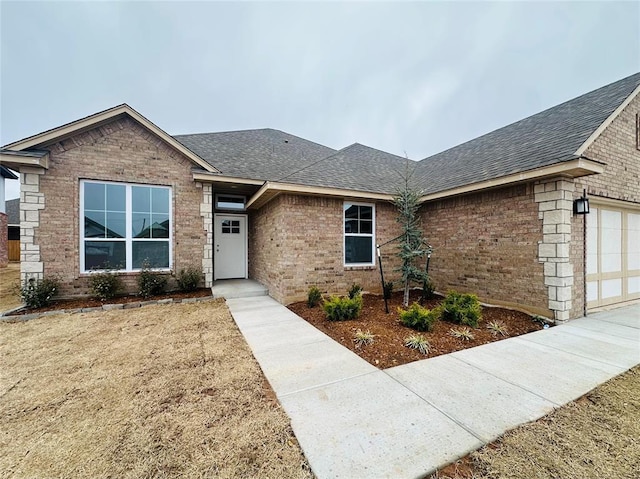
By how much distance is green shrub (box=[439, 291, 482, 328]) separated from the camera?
4793 millimetres

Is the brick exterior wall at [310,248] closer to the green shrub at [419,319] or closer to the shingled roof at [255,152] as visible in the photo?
the shingled roof at [255,152]

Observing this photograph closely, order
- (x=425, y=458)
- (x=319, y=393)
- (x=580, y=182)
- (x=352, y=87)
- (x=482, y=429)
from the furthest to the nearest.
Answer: (x=352, y=87) → (x=580, y=182) → (x=319, y=393) → (x=482, y=429) → (x=425, y=458)

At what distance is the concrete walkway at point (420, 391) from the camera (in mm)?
1878

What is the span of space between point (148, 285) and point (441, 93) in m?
20.7

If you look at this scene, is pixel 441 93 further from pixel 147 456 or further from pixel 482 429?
pixel 147 456

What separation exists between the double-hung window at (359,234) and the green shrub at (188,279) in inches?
172

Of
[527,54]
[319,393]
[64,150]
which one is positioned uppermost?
[527,54]

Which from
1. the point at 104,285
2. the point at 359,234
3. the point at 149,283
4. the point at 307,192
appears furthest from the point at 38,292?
the point at 359,234

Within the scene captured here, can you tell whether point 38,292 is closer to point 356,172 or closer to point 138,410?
point 138,410

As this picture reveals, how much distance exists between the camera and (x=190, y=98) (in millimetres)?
19047

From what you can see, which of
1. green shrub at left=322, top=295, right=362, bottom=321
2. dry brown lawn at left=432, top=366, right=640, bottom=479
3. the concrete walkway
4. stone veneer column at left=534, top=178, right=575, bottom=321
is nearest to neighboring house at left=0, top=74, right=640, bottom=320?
stone veneer column at left=534, top=178, right=575, bottom=321

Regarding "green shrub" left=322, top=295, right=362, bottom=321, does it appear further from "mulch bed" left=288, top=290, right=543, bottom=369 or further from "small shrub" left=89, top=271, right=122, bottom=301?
"small shrub" left=89, top=271, right=122, bottom=301

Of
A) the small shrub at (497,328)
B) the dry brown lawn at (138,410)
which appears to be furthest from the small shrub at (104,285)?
the small shrub at (497,328)

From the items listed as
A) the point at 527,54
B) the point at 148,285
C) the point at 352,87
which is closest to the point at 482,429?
the point at 148,285
